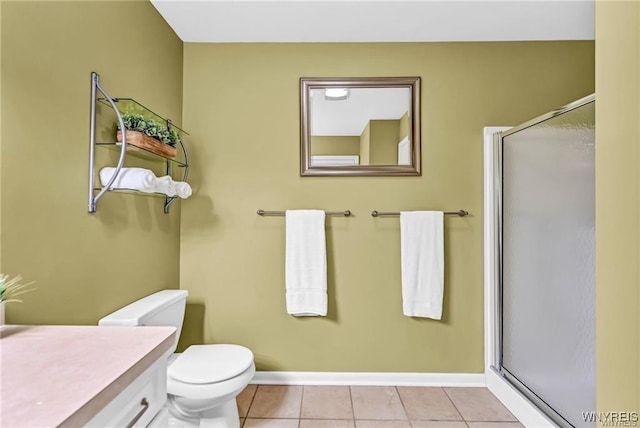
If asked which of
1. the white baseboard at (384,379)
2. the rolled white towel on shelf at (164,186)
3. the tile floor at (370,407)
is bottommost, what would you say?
the tile floor at (370,407)

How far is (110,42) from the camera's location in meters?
1.44

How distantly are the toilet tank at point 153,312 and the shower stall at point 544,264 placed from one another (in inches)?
66.1

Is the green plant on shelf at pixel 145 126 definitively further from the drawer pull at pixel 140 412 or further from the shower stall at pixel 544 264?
the shower stall at pixel 544 264

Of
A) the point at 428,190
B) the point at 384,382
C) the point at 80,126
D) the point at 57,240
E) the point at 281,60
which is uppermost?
the point at 281,60

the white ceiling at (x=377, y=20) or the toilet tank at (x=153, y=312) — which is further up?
the white ceiling at (x=377, y=20)

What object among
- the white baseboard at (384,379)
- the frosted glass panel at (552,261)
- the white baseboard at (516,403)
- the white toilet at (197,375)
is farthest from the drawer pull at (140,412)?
the white baseboard at (516,403)

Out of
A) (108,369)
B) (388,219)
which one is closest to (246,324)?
(388,219)

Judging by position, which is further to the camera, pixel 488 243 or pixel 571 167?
pixel 488 243

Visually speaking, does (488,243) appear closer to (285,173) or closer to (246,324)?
(285,173)

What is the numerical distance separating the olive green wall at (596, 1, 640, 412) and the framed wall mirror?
1.37 metres

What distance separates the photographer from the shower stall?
1370 mm

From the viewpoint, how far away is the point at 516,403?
69.7 inches

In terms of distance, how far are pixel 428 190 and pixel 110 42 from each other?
187 centimetres

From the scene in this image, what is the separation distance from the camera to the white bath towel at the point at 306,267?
2.02m
